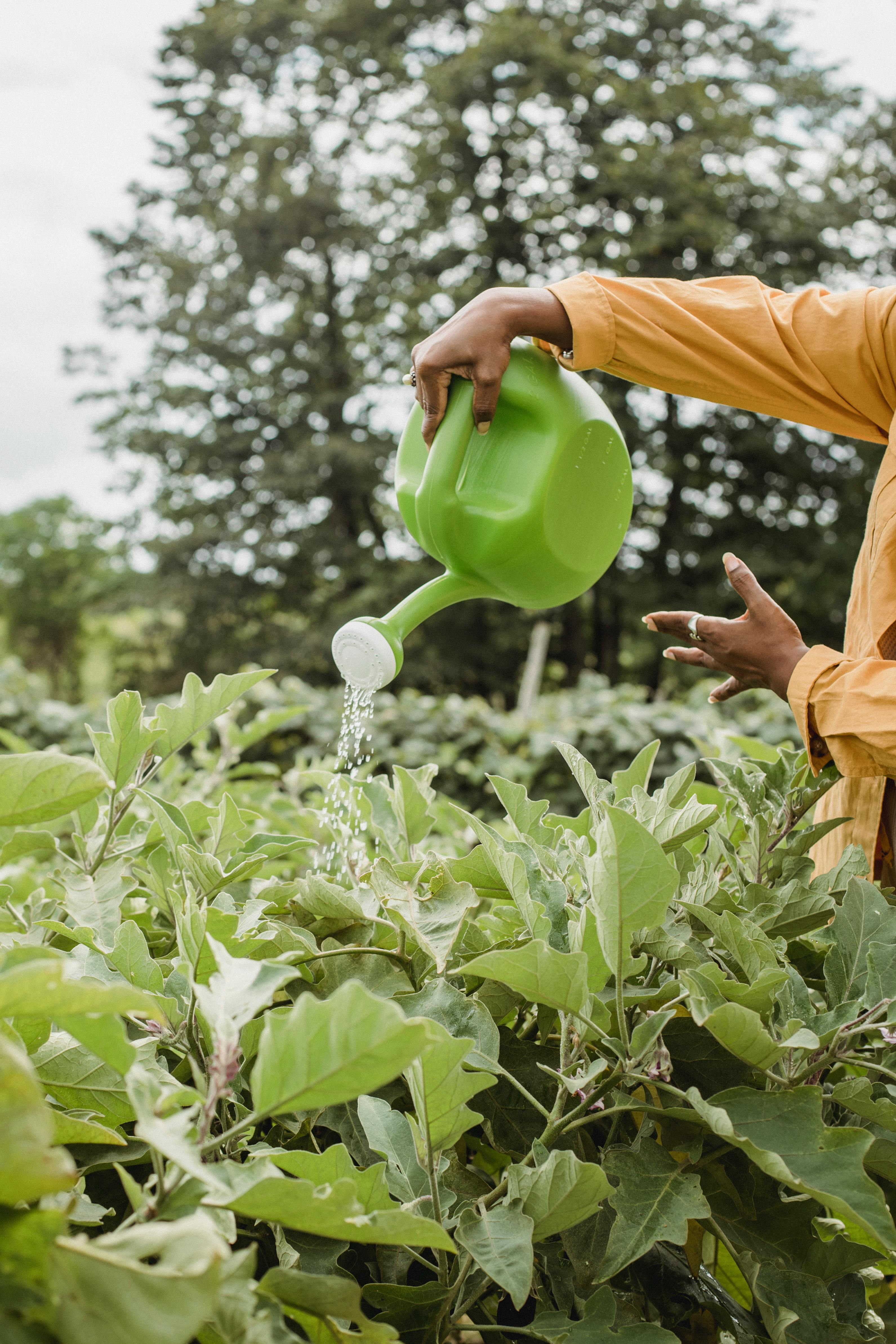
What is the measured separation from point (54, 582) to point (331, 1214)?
3078 centimetres

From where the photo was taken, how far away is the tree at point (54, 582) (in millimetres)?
25984

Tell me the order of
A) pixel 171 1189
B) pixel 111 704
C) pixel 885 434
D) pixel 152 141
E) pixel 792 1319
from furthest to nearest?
1. pixel 152 141
2. pixel 885 434
3. pixel 111 704
4. pixel 792 1319
5. pixel 171 1189

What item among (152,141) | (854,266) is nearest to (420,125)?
(152,141)

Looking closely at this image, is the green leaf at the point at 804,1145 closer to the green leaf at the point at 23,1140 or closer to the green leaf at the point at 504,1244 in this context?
the green leaf at the point at 504,1244

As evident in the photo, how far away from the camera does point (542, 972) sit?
602mm

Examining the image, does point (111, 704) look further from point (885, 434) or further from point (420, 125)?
point (420, 125)

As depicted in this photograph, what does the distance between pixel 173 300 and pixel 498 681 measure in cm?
1066

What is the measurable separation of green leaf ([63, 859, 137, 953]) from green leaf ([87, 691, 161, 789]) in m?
0.08

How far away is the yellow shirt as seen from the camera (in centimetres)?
120

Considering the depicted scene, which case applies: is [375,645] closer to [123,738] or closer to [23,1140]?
[123,738]

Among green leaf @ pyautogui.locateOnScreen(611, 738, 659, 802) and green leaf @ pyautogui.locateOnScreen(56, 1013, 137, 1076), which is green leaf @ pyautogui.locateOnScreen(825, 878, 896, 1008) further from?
green leaf @ pyautogui.locateOnScreen(56, 1013, 137, 1076)

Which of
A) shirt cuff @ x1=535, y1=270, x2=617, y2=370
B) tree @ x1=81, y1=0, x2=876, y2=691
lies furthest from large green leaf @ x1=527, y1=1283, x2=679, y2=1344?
tree @ x1=81, y1=0, x2=876, y2=691

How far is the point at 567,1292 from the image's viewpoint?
0.68 meters

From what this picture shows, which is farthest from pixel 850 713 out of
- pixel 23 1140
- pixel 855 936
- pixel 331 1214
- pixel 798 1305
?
pixel 23 1140
